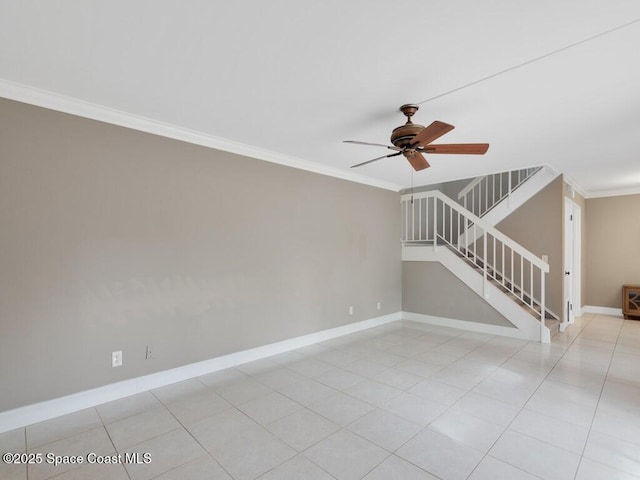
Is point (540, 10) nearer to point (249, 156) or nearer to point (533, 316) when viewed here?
point (249, 156)

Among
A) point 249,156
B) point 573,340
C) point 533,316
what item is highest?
point 249,156

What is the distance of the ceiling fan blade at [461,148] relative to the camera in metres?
2.44

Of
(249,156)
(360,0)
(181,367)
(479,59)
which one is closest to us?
(360,0)

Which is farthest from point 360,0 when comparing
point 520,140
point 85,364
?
point 85,364

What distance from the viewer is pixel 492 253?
5.83 metres

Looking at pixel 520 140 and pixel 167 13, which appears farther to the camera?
pixel 520 140

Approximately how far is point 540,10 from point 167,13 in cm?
194

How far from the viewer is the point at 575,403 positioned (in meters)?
2.72

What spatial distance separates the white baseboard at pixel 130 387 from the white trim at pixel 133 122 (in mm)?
2364

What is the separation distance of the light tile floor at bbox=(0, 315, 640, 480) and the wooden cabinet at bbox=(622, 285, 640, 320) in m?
2.89

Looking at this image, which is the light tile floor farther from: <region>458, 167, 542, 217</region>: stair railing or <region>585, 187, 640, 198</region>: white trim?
<region>585, 187, 640, 198</region>: white trim

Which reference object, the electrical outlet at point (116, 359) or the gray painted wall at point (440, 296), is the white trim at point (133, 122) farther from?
the gray painted wall at point (440, 296)

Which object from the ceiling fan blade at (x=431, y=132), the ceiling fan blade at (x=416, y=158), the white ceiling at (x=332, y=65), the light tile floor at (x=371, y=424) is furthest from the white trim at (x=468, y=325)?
the ceiling fan blade at (x=431, y=132)

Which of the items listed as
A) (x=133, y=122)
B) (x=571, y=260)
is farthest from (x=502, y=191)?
(x=133, y=122)
